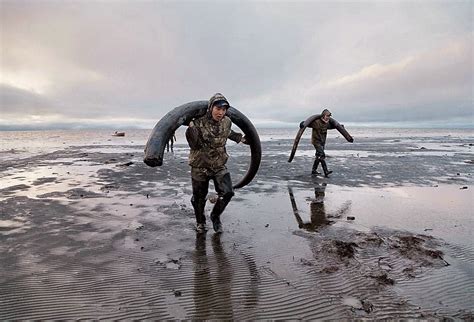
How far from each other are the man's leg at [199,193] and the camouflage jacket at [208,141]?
8.5 inches

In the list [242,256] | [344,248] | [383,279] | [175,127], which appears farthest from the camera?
[175,127]

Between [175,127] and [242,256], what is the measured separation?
7.55ft

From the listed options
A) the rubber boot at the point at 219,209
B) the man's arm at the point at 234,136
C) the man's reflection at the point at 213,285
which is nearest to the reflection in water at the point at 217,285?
the man's reflection at the point at 213,285

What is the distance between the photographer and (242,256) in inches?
204

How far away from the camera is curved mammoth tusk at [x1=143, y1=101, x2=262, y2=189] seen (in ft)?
16.9

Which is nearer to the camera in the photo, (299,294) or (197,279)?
(299,294)

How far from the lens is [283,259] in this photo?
5.06 metres

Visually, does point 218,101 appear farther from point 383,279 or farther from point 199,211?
point 383,279

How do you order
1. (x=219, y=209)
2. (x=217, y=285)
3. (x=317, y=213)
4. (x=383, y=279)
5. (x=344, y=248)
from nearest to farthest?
(x=217, y=285) < (x=383, y=279) < (x=344, y=248) < (x=219, y=209) < (x=317, y=213)

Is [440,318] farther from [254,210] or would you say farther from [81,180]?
[81,180]

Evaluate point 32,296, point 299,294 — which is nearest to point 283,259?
point 299,294

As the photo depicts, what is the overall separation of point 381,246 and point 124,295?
13.0 ft

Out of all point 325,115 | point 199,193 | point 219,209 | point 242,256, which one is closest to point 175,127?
point 199,193

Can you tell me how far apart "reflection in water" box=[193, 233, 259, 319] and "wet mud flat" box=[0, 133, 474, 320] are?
0.05 feet
